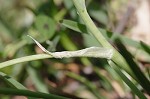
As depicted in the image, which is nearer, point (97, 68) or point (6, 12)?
point (97, 68)

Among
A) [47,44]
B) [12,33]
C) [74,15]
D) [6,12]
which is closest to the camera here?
[47,44]

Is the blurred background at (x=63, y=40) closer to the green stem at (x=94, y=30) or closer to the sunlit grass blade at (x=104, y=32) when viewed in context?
the sunlit grass blade at (x=104, y=32)

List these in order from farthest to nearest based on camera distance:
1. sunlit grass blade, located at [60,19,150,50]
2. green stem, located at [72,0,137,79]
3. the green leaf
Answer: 1. the green leaf
2. sunlit grass blade, located at [60,19,150,50]
3. green stem, located at [72,0,137,79]

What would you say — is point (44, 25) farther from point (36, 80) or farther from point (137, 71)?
point (137, 71)

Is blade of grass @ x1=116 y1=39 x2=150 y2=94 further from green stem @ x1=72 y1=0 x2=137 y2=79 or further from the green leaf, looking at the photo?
the green leaf

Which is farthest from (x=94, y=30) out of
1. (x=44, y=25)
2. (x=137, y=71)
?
(x=44, y=25)

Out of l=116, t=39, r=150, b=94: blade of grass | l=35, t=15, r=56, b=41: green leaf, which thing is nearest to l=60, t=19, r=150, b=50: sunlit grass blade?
l=116, t=39, r=150, b=94: blade of grass

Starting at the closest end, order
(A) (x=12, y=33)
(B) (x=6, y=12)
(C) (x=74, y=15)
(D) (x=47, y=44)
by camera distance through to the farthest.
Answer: (D) (x=47, y=44)
(C) (x=74, y=15)
(A) (x=12, y=33)
(B) (x=6, y=12)

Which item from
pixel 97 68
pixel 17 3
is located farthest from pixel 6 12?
pixel 97 68

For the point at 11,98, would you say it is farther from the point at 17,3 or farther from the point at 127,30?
the point at 127,30
